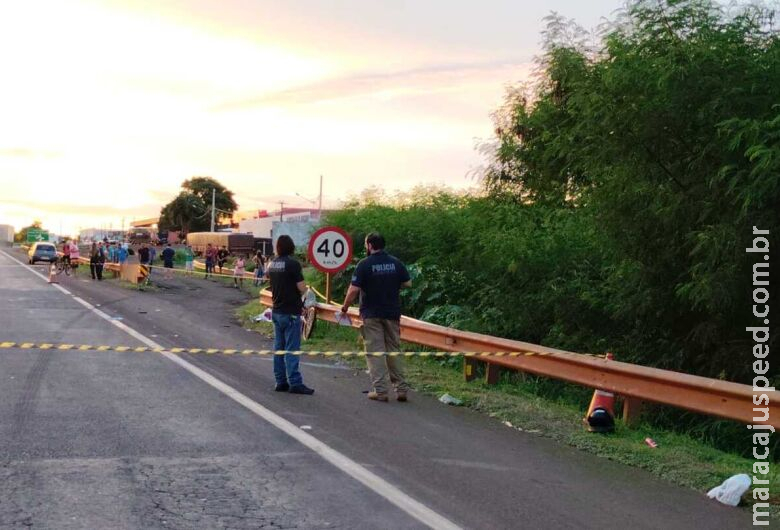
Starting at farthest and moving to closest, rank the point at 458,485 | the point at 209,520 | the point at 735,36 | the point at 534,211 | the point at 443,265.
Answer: the point at 443,265 < the point at 534,211 < the point at 735,36 < the point at 458,485 < the point at 209,520

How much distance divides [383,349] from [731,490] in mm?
4491

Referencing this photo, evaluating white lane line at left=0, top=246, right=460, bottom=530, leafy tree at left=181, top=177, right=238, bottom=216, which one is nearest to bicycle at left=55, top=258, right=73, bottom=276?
white lane line at left=0, top=246, right=460, bottom=530

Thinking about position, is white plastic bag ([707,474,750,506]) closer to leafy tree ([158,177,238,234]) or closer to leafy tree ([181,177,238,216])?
leafy tree ([158,177,238,234])

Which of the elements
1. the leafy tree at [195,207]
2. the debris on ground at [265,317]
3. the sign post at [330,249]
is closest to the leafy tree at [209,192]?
the leafy tree at [195,207]

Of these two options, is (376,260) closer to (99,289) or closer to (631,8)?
(631,8)

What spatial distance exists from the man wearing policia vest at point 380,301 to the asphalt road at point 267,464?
483 millimetres

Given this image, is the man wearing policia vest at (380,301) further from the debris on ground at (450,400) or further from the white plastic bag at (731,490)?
the white plastic bag at (731,490)

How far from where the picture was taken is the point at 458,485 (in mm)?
5875

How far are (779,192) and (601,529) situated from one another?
15.5 ft

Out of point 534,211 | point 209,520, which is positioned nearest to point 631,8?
point 534,211

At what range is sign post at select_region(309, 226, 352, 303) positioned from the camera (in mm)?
14234

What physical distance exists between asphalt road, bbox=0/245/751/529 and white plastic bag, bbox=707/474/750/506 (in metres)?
0.08

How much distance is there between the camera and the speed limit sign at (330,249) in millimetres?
14234

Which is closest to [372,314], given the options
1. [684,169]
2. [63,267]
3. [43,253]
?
[684,169]
